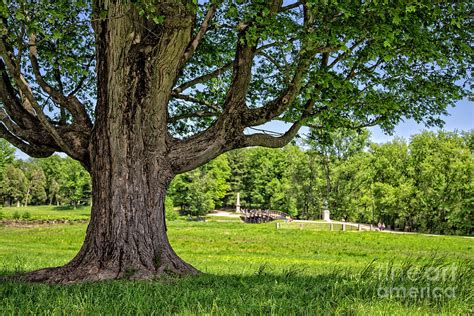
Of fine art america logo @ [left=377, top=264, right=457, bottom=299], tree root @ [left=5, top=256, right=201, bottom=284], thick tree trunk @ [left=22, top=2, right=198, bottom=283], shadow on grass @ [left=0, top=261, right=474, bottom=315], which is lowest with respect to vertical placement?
tree root @ [left=5, top=256, right=201, bottom=284]

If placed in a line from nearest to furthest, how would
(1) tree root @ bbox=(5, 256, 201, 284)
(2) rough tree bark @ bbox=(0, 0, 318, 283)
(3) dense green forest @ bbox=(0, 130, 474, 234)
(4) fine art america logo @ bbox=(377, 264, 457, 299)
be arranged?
(4) fine art america logo @ bbox=(377, 264, 457, 299) → (1) tree root @ bbox=(5, 256, 201, 284) → (2) rough tree bark @ bbox=(0, 0, 318, 283) → (3) dense green forest @ bbox=(0, 130, 474, 234)

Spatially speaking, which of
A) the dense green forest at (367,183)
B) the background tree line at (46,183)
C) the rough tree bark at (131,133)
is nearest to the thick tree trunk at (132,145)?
the rough tree bark at (131,133)

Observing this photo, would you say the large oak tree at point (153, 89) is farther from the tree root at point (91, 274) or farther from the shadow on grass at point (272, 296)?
the shadow on grass at point (272, 296)

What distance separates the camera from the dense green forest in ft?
168

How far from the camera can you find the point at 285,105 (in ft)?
29.3

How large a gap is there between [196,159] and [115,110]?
1712 millimetres

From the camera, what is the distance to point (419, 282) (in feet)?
20.2

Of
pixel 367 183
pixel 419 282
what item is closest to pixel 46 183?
pixel 367 183

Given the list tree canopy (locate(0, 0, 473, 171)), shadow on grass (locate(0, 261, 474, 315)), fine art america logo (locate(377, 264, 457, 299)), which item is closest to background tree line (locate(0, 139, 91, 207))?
tree canopy (locate(0, 0, 473, 171))

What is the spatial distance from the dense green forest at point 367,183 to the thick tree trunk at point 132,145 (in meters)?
37.4

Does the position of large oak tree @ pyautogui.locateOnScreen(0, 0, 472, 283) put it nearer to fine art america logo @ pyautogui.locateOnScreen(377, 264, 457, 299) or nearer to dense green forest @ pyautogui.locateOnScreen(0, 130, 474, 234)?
fine art america logo @ pyautogui.locateOnScreen(377, 264, 457, 299)

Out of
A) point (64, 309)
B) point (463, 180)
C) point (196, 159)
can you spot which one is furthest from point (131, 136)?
point (463, 180)

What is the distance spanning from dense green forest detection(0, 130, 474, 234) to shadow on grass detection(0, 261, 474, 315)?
38641 millimetres

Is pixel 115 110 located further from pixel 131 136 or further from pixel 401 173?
pixel 401 173
